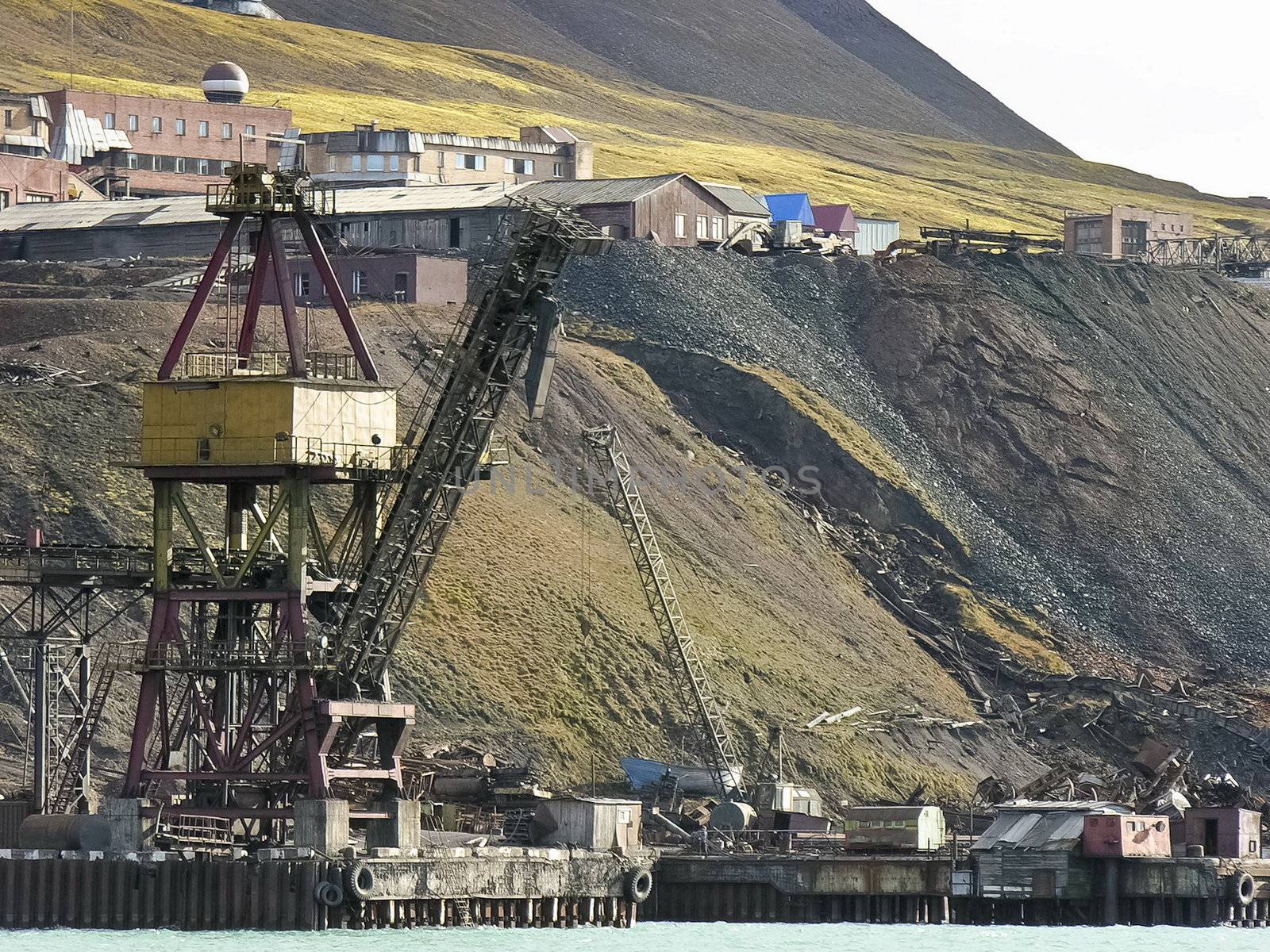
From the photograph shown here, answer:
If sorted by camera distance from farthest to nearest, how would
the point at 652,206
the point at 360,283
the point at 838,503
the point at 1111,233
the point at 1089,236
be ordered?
the point at 1089,236, the point at 1111,233, the point at 652,206, the point at 360,283, the point at 838,503

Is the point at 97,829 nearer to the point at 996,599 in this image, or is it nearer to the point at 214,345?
the point at 214,345

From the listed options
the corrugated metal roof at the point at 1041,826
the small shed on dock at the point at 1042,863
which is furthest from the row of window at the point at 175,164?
the small shed on dock at the point at 1042,863

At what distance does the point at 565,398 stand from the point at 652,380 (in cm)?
963

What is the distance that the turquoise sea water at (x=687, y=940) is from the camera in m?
65.2

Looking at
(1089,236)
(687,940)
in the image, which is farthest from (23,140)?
(687,940)

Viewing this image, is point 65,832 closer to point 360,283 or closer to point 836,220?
point 360,283

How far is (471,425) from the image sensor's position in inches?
2864

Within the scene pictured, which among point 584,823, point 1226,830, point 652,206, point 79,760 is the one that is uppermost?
point 652,206

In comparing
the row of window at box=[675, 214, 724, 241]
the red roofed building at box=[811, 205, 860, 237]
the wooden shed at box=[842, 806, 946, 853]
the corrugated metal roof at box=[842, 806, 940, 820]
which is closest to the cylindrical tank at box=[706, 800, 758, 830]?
the corrugated metal roof at box=[842, 806, 940, 820]

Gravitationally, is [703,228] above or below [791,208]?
below

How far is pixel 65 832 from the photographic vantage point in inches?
2768

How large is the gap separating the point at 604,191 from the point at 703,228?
5550mm

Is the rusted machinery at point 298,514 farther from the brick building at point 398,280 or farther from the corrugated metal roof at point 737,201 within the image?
the corrugated metal roof at point 737,201

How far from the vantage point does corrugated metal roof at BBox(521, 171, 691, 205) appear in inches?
5709
